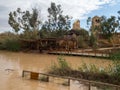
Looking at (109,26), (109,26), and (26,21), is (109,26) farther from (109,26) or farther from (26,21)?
(26,21)

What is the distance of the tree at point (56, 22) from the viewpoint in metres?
42.1

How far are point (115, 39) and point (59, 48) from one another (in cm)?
1082

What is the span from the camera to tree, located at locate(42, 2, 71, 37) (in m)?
42.1

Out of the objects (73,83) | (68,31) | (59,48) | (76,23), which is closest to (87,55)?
(59,48)

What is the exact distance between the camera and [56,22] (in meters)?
43.3

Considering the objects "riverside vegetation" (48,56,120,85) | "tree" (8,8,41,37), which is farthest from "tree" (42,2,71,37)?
"riverside vegetation" (48,56,120,85)

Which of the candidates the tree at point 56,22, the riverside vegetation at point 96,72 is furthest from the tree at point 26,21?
the riverside vegetation at point 96,72

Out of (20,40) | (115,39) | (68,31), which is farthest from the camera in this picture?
(68,31)

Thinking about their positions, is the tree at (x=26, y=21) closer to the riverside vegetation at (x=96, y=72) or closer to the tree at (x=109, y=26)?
the tree at (x=109, y=26)

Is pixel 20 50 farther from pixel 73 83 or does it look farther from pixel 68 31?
pixel 73 83

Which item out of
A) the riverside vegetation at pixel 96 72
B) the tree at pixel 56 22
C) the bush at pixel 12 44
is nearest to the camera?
the riverside vegetation at pixel 96 72

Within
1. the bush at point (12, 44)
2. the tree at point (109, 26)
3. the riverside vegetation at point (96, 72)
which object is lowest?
the riverside vegetation at point (96, 72)

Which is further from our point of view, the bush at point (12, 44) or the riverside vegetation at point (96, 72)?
→ the bush at point (12, 44)

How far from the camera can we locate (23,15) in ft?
140
